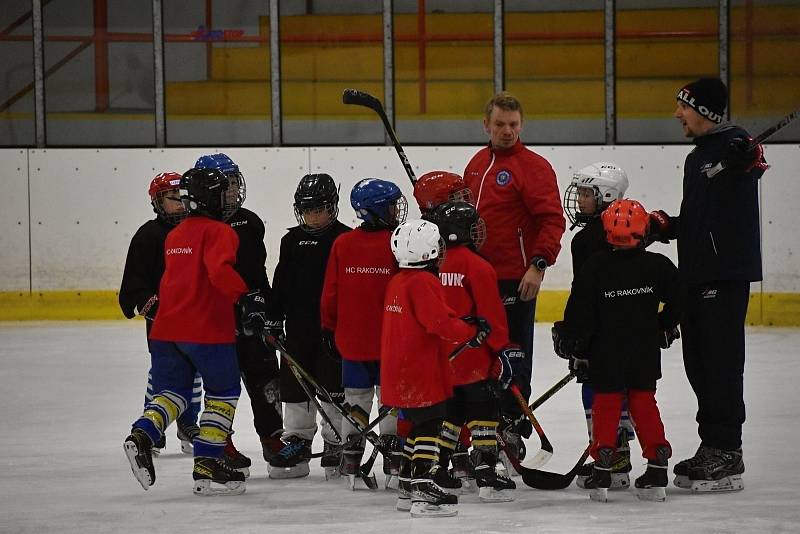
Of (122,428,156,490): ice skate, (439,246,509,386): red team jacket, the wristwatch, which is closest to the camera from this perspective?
(122,428,156,490): ice skate

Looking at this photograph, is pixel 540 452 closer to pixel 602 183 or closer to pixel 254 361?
pixel 602 183

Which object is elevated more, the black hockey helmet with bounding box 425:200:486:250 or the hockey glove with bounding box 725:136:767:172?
the hockey glove with bounding box 725:136:767:172

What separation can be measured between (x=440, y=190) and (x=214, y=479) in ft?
3.93

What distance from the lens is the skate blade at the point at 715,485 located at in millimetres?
4207

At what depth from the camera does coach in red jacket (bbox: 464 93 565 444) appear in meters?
4.73

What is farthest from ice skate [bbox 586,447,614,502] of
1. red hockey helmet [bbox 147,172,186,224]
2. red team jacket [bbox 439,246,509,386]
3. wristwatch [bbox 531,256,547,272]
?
red hockey helmet [bbox 147,172,186,224]

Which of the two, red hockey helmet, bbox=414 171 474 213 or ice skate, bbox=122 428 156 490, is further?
red hockey helmet, bbox=414 171 474 213

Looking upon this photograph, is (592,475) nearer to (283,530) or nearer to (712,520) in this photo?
(712,520)

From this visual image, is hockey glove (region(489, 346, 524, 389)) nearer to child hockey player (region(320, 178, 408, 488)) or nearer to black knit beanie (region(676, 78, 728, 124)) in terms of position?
child hockey player (region(320, 178, 408, 488))

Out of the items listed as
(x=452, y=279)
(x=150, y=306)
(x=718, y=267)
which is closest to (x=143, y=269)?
(x=150, y=306)

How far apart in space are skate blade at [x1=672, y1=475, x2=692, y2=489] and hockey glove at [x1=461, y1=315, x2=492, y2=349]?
0.84 metres

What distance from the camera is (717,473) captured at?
4215 millimetres

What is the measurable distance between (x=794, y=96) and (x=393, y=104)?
8.79 feet

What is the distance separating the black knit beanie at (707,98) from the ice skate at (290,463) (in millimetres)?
1721
